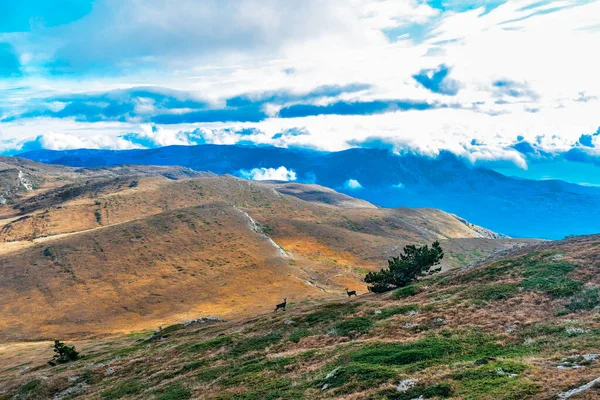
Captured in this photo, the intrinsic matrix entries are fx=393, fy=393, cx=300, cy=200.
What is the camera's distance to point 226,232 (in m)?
151

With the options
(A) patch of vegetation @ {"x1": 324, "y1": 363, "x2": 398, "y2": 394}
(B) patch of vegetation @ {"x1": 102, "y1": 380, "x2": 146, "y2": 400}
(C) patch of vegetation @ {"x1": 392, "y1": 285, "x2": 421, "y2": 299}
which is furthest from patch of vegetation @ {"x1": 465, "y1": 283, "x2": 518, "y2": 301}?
(B) patch of vegetation @ {"x1": 102, "y1": 380, "x2": 146, "y2": 400}

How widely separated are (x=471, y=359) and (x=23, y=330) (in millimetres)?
93970

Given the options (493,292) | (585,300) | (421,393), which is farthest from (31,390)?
(585,300)

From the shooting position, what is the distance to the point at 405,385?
19.1 meters

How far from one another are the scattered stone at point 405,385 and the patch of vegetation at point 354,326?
43.9 ft

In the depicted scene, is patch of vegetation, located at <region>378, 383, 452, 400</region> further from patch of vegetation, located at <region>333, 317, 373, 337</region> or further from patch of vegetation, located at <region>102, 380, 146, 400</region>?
patch of vegetation, located at <region>102, 380, 146, 400</region>

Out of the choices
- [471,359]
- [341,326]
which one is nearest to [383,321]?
[341,326]

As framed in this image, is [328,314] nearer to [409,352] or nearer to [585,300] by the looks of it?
[409,352]

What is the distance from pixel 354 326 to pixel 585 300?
17.5 meters

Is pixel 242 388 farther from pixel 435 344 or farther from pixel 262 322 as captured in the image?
pixel 262 322

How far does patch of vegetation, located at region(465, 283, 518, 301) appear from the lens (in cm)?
3355

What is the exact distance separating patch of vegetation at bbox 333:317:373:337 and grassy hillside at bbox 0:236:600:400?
0.13m

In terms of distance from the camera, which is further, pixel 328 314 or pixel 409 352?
pixel 328 314

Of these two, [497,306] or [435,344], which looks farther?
[497,306]
